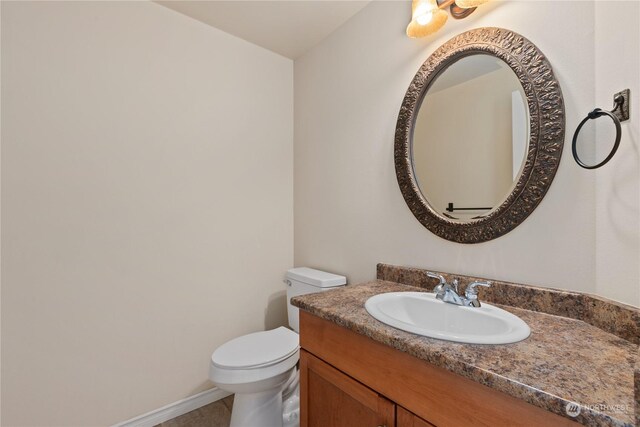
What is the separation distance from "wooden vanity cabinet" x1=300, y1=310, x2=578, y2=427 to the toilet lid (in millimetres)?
320

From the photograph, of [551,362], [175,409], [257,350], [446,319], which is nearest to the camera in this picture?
[551,362]

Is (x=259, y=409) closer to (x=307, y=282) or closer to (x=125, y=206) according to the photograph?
(x=307, y=282)

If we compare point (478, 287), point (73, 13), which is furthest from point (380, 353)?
point (73, 13)

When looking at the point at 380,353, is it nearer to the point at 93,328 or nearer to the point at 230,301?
the point at 230,301

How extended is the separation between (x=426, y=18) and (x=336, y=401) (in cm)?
156

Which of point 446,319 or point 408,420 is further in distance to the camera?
point 446,319

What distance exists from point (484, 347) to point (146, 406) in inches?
70.3

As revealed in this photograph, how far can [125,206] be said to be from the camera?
5.03 feet

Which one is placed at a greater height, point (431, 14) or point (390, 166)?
point (431, 14)

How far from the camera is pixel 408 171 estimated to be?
4.56 ft

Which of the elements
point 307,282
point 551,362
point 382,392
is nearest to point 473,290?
point 551,362

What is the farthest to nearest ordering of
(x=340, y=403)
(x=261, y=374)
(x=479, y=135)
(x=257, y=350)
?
(x=257, y=350) < (x=261, y=374) < (x=479, y=135) < (x=340, y=403)

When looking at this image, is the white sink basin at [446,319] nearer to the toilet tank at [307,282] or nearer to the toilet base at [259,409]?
the toilet tank at [307,282]

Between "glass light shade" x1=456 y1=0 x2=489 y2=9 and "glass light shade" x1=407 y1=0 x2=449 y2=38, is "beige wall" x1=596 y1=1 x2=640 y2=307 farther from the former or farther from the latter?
"glass light shade" x1=407 y1=0 x2=449 y2=38
